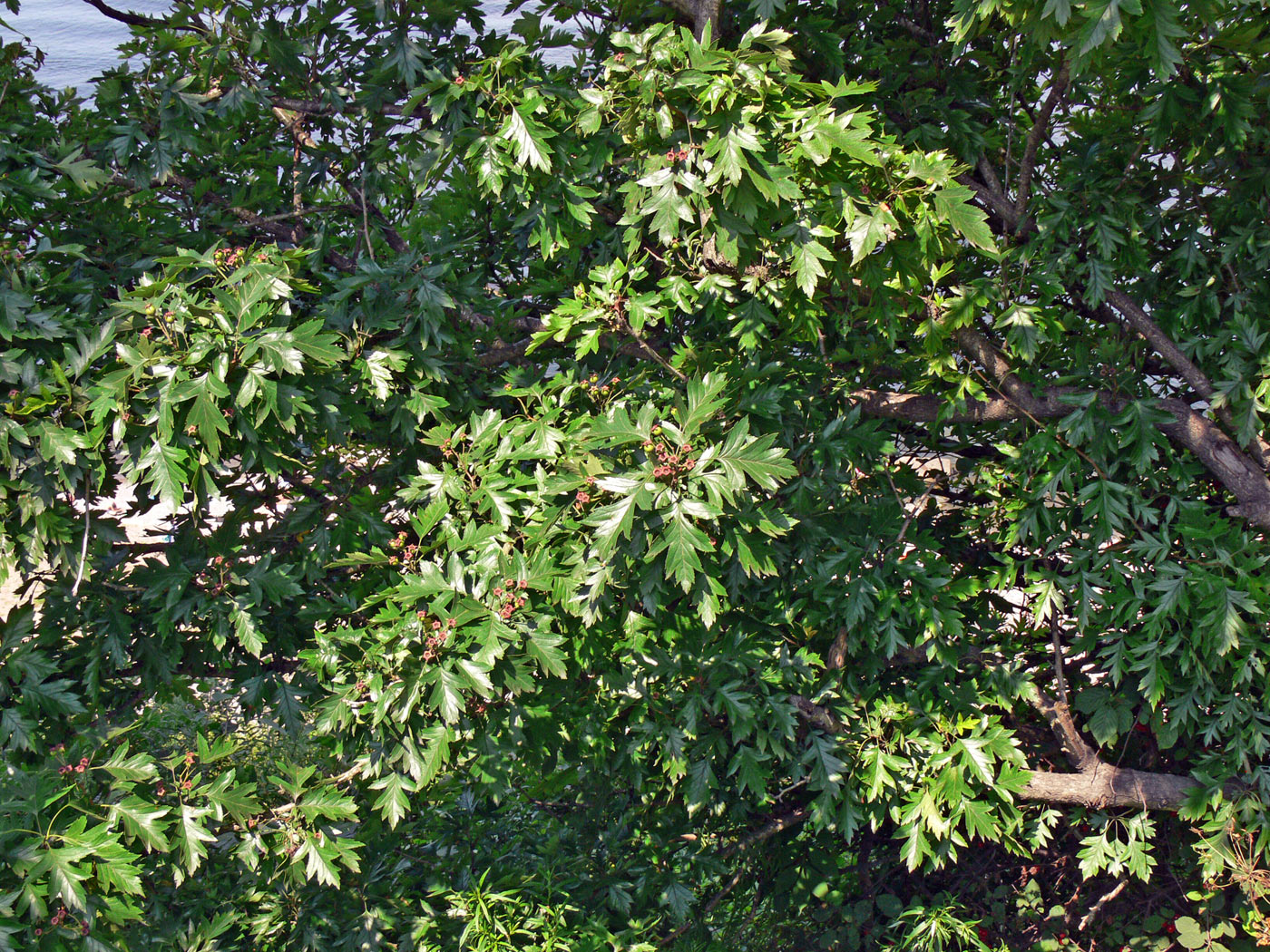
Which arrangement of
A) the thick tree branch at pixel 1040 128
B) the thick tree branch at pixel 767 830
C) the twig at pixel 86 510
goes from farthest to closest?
the thick tree branch at pixel 767 830
the thick tree branch at pixel 1040 128
the twig at pixel 86 510

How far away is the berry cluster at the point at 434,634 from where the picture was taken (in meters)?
2.45

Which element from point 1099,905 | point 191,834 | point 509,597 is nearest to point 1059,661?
point 1099,905

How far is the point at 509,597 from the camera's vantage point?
2.47 metres

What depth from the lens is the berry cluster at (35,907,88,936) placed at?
237 centimetres

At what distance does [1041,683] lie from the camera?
3.75 metres

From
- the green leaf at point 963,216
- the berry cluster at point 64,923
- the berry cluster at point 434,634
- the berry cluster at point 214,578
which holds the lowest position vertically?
the berry cluster at point 64,923

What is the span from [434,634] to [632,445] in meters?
0.66

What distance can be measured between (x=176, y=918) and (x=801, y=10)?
11.2 ft

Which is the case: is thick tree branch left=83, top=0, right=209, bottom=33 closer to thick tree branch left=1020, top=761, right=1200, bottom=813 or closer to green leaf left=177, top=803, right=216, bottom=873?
green leaf left=177, top=803, right=216, bottom=873

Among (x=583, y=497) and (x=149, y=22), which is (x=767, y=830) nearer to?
(x=583, y=497)

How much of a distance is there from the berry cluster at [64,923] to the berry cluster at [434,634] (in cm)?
100

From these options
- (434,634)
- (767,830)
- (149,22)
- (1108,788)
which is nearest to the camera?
(434,634)

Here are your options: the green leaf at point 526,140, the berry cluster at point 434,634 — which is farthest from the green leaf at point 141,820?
the green leaf at point 526,140

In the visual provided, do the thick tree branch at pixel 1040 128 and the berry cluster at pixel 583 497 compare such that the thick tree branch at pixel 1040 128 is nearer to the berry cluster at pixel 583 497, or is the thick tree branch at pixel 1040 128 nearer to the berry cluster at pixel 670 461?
the berry cluster at pixel 670 461
